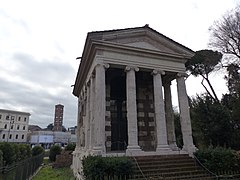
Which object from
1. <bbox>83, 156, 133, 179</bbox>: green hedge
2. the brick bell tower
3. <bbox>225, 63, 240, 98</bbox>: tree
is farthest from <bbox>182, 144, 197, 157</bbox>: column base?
the brick bell tower

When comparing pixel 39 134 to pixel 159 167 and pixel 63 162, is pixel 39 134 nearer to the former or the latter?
pixel 63 162

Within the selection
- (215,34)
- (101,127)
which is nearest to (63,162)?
(101,127)

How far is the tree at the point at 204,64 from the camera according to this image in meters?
22.6

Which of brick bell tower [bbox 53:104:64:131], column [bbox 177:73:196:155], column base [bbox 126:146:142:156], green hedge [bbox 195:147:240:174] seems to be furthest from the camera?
brick bell tower [bbox 53:104:64:131]

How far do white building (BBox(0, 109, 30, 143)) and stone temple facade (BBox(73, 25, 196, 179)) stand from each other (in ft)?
171

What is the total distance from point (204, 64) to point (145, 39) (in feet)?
45.4

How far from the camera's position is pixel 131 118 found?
11297 millimetres

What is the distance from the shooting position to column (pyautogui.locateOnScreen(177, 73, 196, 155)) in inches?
470

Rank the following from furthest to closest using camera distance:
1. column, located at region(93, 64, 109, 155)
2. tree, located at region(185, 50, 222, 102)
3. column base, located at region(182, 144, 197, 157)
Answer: tree, located at region(185, 50, 222, 102)
column base, located at region(182, 144, 197, 157)
column, located at region(93, 64, 109, 155)

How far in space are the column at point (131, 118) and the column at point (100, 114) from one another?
153cm

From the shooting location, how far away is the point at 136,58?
12609 mm

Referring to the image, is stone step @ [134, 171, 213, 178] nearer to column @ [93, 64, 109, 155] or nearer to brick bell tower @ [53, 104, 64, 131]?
column @ [93, 64, 109, 155]

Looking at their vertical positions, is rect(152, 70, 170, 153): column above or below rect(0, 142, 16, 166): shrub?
above

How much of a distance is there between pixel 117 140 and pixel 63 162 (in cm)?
1331
